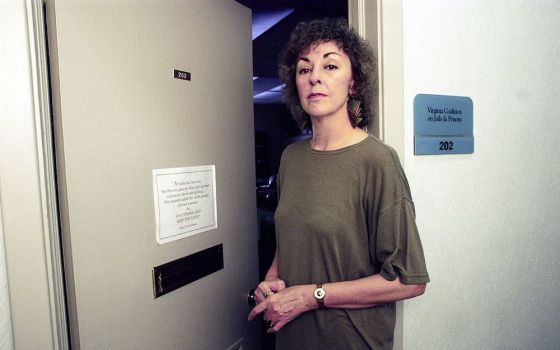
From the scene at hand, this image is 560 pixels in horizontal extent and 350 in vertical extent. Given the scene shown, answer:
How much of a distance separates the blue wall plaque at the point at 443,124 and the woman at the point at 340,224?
0.66 feet

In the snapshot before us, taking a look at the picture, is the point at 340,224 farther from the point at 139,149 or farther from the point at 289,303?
the point at 139,149

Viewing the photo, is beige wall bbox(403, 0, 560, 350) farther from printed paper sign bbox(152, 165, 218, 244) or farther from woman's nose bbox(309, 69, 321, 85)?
printed paper sign bbox(152, 165, 218, 244)

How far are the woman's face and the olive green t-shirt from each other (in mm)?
135

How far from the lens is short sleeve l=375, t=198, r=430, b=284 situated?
0.78m

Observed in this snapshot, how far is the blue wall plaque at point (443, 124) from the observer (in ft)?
3.33

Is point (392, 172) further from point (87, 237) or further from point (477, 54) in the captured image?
point (87, 237)

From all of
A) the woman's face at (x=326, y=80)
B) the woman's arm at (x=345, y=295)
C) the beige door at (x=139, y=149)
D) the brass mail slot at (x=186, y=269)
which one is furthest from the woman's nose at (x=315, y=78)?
the brass mail slot at (x=186, y=269)

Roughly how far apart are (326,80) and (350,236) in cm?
45

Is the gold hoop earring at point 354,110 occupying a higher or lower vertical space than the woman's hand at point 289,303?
higher

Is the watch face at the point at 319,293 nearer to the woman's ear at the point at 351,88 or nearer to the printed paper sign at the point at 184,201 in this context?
the printed paper sign at the point at 184,201

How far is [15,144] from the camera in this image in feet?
2.13

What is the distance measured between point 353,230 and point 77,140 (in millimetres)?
758

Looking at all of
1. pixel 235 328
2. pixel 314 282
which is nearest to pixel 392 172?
pixel 314 282

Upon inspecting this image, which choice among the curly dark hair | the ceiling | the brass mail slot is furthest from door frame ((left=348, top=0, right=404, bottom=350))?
the ceiling
